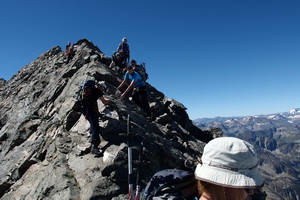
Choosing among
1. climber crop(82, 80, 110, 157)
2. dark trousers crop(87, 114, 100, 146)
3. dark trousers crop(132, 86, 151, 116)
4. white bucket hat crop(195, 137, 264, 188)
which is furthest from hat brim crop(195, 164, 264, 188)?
dark trousers crop(132, 86, 151, 116)

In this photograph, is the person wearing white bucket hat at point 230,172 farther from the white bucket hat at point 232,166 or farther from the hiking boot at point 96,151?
the hiking boot at point 96,151

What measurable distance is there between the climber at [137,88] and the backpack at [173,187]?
14.2m

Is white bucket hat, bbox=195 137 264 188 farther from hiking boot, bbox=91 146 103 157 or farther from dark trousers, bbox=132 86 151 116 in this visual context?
dark trousers, bbox=132 86 151 116

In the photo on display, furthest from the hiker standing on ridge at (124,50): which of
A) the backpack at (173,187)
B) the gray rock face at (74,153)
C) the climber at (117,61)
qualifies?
the backpack at (173,187)

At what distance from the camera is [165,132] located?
2109 centimetres

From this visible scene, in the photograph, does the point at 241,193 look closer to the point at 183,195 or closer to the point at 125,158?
the point at 183,195

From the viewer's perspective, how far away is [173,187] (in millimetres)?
4301

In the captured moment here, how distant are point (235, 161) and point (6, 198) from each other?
1537 cm

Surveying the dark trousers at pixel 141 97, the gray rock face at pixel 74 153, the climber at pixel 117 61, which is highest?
the climber at pixel 117 61

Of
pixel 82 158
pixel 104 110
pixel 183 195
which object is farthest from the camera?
pixel 104 110

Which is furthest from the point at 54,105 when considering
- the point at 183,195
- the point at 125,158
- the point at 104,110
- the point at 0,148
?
the point at 183,195

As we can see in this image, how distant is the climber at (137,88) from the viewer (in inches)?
754

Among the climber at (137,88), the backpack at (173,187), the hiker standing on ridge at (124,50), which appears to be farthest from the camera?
the hiker standing on ridge at (124,50)

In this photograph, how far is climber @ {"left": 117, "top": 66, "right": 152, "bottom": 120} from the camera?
19141mm
